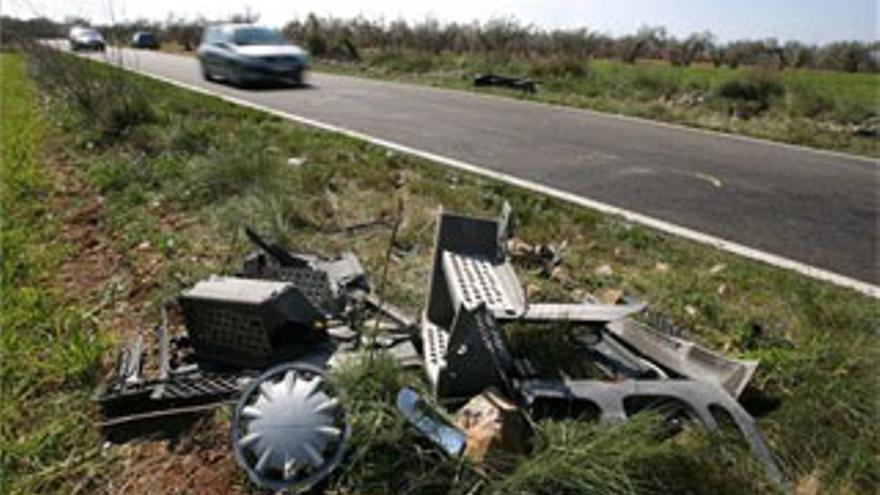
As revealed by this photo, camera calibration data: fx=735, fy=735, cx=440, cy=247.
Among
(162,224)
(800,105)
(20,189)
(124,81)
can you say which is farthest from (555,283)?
(800,105)

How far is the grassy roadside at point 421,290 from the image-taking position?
230 centimetres

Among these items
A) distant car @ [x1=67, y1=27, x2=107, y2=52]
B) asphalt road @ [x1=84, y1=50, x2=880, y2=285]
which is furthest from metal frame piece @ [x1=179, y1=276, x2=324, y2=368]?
distant car @ [x1=67, y1=27, x2=107, y2=52]

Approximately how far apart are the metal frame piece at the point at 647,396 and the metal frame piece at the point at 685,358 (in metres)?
0.18

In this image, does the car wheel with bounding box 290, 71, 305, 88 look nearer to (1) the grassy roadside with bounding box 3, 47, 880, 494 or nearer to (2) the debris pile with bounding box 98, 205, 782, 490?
(1) the grassy roadside with bounding box 3, 47, 880, 494

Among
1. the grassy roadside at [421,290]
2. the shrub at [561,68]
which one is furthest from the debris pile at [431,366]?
the shrub at [561,68]

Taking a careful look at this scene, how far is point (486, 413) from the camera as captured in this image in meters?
2.34

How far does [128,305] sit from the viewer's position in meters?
3.77

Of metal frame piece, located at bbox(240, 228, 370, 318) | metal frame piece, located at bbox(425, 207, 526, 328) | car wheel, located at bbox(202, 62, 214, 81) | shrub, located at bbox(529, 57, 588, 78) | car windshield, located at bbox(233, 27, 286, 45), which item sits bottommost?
car wheel, located at bbox(202, 62, 214, 81)

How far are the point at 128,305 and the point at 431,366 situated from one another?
1.90 meters

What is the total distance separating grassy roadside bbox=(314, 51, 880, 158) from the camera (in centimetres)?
1116

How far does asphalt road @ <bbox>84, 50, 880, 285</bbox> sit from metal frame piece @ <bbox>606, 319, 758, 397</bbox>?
2157 millimetres

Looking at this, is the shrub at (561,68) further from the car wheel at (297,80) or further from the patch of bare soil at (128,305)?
the patch of bare soil at (128,305)

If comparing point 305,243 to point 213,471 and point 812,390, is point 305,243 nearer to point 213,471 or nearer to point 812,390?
point 213,471

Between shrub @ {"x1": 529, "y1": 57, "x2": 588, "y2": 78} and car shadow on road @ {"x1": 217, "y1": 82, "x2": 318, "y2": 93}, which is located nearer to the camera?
car shadow on road @ {"x1": 217, "y1": 82, "x2": 318, "y2": 93}
